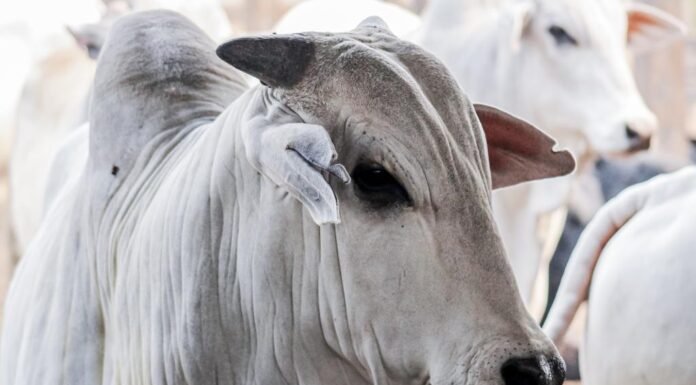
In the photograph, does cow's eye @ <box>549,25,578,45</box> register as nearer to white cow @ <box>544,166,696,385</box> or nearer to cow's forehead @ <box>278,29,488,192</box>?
white cow @ <box>544,166,696,385</box>

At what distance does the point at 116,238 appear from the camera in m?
2.66

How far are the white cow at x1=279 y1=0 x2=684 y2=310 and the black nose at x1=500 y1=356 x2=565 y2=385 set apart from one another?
2.99m

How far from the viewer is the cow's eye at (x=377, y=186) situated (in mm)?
2197

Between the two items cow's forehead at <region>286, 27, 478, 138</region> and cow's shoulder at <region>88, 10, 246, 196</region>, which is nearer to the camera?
cow's forehead at <region>286, 27, 478, 138</region>

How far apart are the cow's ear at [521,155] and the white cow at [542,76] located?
2.48 m

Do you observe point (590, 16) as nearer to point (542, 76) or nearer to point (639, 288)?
point (542, 76)

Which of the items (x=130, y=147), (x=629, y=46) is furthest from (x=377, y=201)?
(x=629, y=46)

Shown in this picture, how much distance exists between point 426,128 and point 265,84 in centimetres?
25

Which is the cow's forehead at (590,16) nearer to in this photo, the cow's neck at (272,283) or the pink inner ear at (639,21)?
the pink inner ear at (639,21)

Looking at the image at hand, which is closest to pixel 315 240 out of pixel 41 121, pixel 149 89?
pixel 149 89

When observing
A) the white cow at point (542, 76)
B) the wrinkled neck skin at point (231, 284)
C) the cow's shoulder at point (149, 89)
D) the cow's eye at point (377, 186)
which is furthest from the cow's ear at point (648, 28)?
the cow's eye at point (377, 186)

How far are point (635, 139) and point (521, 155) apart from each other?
8.20 feet

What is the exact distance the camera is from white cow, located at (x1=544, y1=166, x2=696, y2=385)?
3.29m

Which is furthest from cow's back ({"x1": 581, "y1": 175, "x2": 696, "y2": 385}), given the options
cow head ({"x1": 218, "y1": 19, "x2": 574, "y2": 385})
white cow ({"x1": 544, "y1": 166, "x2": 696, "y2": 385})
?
cow head ({"x1": 218, "y1": 19, "x2": 574, "y2": 385})
